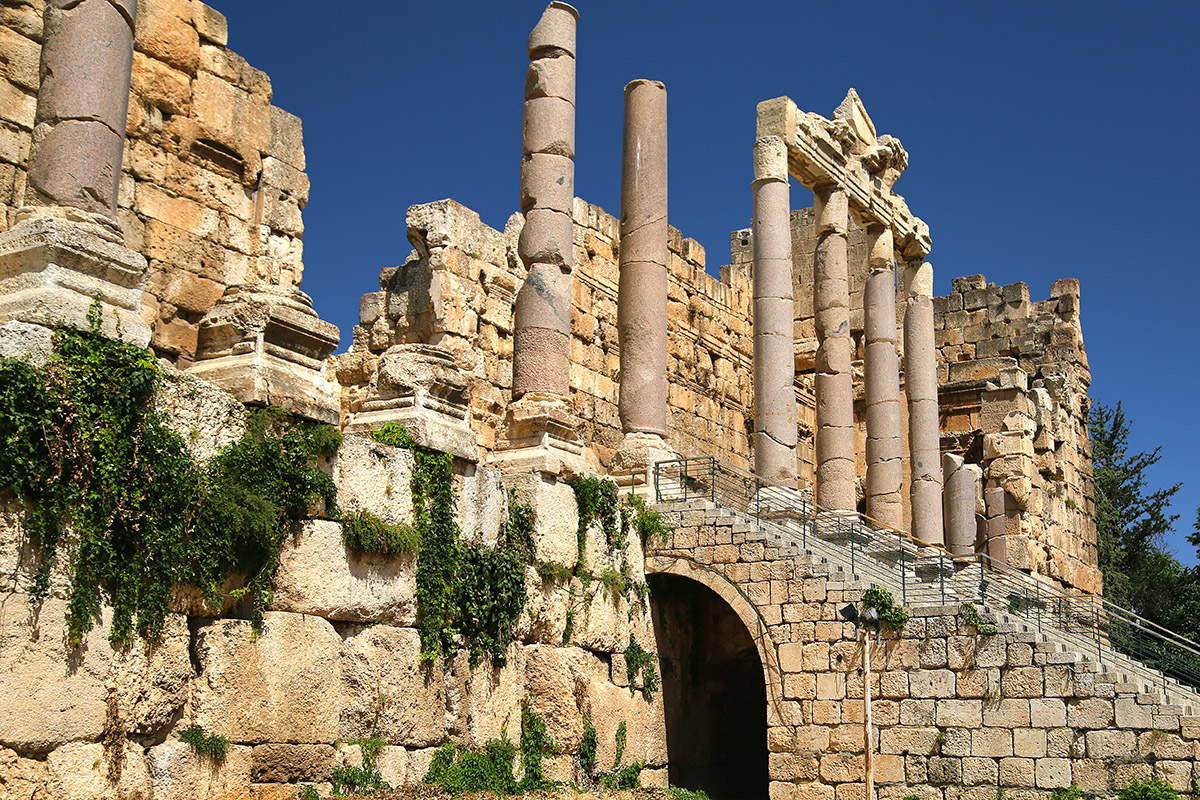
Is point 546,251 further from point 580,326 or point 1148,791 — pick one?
point 1148,791

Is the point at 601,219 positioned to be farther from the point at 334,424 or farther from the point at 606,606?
the point at 334,424

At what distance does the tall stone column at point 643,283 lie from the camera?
57.6 ft

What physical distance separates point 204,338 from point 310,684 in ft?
10.5

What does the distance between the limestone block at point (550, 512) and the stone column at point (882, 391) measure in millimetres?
9536

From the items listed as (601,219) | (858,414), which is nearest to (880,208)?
(601,219)

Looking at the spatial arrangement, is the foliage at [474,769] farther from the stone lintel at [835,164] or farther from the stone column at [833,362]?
the stone lintel at [835,164]

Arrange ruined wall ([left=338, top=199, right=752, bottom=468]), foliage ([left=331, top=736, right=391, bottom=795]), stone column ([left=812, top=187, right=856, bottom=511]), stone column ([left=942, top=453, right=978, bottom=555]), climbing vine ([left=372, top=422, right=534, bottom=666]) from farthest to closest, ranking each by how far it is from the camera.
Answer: stone column ([left=942, top=453, right=978, bottom=555])
stone column ([left=812, top=187, right=856, bottom=511])
ruined wall ([left=338, top=199, right=752, bottom=468])
climbing vine ([left=372, top=422, right=534, bottom=666])
foliage ([left=331, top=736, right=391, bottom=795])

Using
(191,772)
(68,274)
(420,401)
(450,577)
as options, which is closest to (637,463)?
(420,401)

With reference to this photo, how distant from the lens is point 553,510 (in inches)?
550

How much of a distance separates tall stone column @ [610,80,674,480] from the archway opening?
1.83 metres

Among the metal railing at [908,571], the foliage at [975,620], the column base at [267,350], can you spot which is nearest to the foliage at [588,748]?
the metal railing at [908,571]

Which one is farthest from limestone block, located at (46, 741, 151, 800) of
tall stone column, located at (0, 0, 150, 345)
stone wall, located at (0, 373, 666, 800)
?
tall stone column, located at (0, 0, 150, 345)

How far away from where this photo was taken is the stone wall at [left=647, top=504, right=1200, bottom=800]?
13383 millimetres

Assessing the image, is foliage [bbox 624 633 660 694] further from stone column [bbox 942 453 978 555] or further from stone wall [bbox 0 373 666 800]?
stone column [bbox 942 453 978 555]
